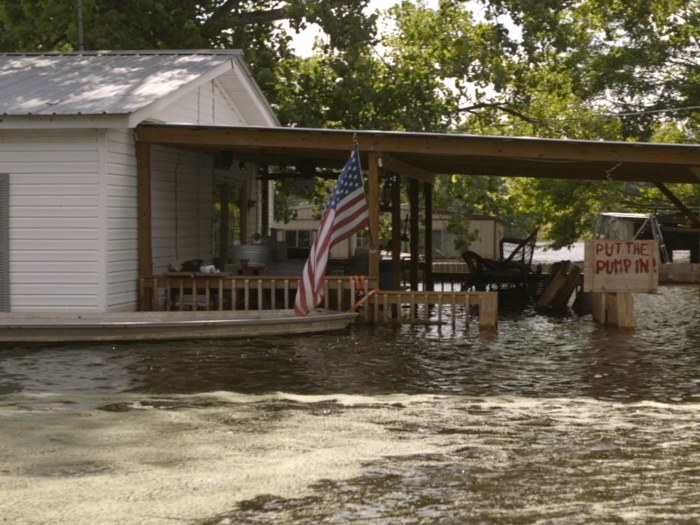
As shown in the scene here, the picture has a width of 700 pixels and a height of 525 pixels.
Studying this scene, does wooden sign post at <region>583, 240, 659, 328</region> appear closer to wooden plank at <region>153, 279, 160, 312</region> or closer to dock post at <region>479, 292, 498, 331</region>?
dock post at <region>479, 292, 498, 331</region>

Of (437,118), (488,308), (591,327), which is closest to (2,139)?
(488,308)

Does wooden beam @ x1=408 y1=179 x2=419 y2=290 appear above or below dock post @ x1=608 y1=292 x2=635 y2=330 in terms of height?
above

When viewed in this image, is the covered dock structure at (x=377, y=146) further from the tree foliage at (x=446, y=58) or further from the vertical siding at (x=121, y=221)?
the tree foliage at (x=446, y=58)

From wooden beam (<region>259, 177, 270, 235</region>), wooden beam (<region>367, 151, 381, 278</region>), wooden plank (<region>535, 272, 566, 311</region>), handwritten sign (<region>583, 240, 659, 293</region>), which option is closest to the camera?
handwritten sign (<region>583, 240, 659, 293</region>)

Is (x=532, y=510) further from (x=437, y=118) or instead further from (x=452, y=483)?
(x=437, y=118)

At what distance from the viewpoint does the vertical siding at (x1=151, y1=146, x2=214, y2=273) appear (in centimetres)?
1662

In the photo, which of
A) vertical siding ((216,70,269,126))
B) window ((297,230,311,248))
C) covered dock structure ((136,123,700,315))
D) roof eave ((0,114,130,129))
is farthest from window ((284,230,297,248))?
roof eave ((0,114,130,129))

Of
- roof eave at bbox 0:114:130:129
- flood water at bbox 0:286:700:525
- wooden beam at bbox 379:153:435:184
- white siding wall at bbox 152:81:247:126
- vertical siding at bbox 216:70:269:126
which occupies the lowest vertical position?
flood water at bbox 0:286:700:525

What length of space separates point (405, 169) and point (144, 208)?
509cm

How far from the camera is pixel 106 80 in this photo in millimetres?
16531

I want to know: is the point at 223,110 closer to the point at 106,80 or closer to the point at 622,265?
the point at 106,80

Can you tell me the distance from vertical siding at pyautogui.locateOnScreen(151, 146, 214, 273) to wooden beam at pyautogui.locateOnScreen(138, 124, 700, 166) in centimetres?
161

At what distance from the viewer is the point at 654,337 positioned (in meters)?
14.9

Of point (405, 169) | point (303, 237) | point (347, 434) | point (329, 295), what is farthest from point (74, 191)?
point (303, 237)
